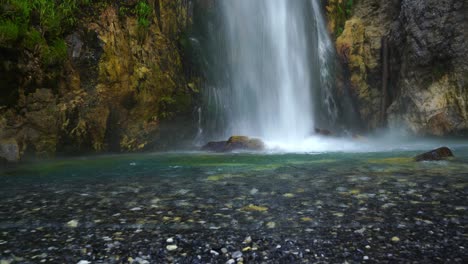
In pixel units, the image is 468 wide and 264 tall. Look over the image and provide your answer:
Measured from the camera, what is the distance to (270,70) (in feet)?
67.2

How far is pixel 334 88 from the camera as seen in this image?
2203 cm

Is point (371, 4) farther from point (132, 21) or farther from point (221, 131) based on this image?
point (132, 21)

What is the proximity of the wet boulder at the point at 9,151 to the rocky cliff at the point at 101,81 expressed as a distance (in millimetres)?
141

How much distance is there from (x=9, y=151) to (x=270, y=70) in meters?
13.9

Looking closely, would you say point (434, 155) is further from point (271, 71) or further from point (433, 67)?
point (271, 71)

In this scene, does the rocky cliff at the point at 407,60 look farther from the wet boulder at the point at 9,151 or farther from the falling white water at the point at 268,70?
the wet boulder at the point at 9,151

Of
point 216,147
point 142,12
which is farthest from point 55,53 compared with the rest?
point 216,147

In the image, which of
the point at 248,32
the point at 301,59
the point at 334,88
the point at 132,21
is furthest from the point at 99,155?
the point at 334,88

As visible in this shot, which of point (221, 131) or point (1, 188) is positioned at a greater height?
point (221, 131)

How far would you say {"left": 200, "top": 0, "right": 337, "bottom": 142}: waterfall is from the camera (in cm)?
1894

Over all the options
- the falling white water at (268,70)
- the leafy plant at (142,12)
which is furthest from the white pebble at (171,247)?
the falling white water at (268,70)

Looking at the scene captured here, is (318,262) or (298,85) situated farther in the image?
(298,85)

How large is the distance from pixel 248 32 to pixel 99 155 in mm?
11375

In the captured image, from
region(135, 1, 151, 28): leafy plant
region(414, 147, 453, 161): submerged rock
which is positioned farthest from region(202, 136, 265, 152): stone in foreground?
region(414, 147, 453, 161): submerged rock
